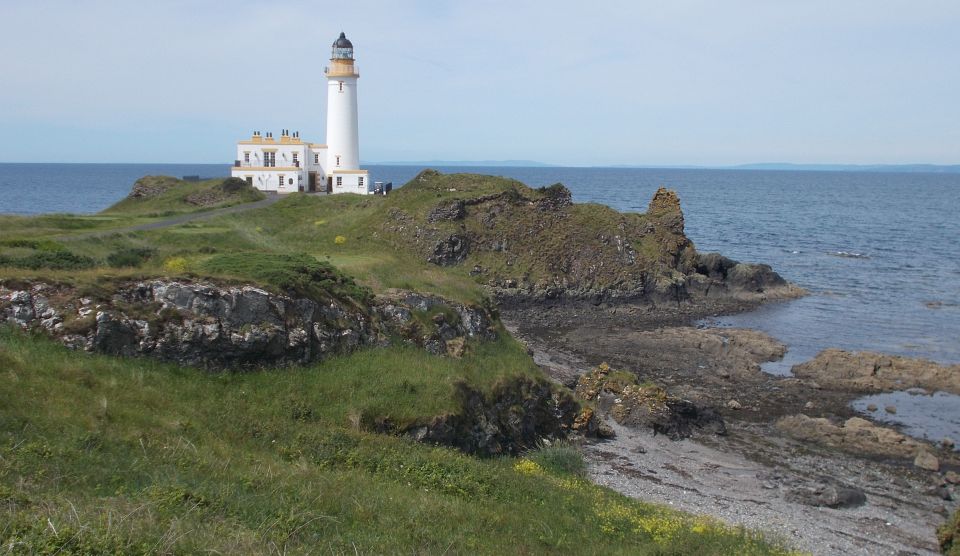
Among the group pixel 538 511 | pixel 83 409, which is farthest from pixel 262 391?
pixel 538 511

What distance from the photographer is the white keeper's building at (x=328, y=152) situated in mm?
65688

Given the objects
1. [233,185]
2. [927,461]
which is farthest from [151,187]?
[927,461]

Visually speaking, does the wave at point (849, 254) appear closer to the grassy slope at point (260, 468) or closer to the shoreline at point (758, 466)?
the shoreline at point (758, 466)

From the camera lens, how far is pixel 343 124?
66.4 m

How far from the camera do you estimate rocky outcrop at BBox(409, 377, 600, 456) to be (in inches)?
910

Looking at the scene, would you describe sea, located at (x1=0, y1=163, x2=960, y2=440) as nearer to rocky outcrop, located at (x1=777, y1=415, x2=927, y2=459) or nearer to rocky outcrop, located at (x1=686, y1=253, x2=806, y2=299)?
rocky outcrop, located at (x1=686, y1=253, x2=806, y2=299)

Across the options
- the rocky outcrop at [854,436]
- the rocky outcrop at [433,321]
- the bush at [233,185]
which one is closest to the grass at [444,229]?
the bush at [233,185]

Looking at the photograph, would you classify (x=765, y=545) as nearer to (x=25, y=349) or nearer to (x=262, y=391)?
(x=262, y=391)

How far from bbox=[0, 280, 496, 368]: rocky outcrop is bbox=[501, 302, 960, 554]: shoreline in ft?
29.4

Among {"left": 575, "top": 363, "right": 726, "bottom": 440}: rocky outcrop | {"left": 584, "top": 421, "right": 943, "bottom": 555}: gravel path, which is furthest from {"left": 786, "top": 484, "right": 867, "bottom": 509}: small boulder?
{"left": 575, "top": 363, "right": 726, "bottom": 440}: rocky outcrop

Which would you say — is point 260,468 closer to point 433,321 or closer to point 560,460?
point 560,460

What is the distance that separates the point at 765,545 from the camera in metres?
17.1

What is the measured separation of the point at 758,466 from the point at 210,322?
1945cm

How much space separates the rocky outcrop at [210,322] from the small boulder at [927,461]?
1791cm
